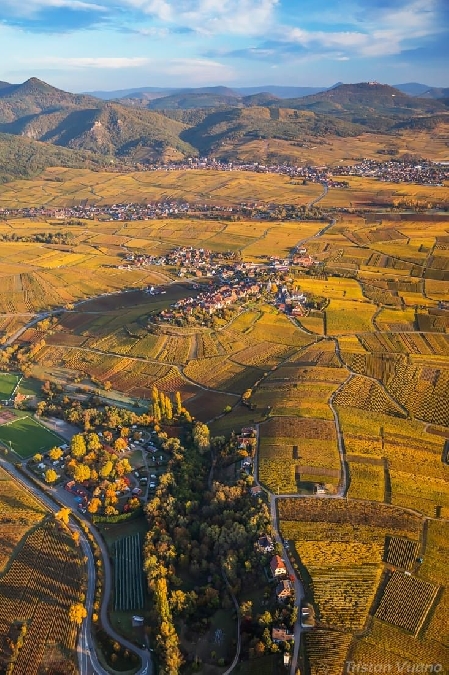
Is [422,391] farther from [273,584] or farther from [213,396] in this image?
[273,584]

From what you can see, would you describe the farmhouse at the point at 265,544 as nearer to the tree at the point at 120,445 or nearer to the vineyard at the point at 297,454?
the vineyard at the point at 297,454

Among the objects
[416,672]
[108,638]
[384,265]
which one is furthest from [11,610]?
[384,265]

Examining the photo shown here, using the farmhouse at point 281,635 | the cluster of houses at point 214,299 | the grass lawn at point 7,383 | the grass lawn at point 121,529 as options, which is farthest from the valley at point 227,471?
the grass lawn at point 7,383

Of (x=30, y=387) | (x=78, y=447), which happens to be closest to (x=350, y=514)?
(x=78, y=447)

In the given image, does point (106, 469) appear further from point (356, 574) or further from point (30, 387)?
point (356, 574)

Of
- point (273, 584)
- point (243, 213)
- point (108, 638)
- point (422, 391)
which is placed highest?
point (243, 213)

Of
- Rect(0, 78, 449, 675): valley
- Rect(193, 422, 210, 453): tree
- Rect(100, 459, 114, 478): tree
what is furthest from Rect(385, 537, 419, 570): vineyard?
Rect(100, 459, 114, 478): tree
